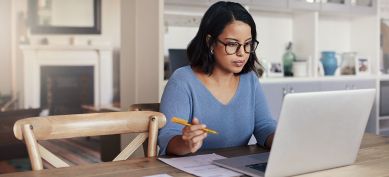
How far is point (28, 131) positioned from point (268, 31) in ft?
10.8

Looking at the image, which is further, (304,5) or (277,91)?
(304,5)

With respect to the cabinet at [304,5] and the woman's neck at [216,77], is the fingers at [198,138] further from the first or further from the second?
the cabinet at [304,5]

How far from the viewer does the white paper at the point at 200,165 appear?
1.17 metres

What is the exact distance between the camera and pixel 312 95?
106 cm

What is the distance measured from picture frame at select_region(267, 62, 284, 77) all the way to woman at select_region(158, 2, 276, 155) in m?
2.20

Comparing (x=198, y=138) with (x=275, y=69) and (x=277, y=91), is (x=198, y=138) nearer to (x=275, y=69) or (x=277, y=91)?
(x=277, y=91)

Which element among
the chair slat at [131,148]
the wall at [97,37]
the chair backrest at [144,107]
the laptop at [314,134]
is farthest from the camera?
the wall at [97,37]

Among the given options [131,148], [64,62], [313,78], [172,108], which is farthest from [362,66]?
[64,62]

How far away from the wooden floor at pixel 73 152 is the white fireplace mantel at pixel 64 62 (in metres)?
1.23

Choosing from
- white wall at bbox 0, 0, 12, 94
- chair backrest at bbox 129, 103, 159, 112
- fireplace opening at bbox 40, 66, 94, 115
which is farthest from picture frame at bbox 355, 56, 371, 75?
white wall at bbox 0, 0, 12, 94

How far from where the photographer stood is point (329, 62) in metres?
4.28

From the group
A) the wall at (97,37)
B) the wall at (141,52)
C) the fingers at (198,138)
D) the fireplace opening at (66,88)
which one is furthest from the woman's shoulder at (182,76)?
the wall at (97,37)

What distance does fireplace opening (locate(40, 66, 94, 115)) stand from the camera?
6.91 metres

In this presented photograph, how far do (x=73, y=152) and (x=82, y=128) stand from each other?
3.85m
